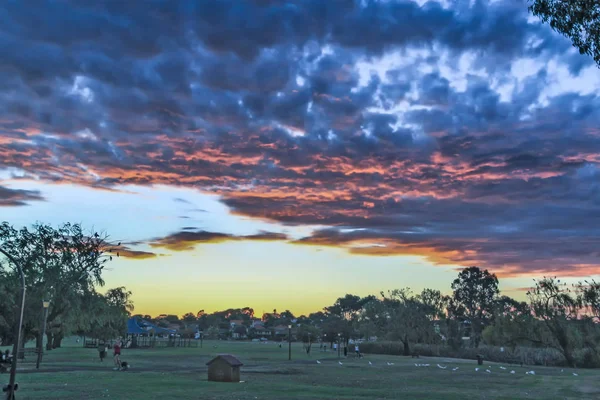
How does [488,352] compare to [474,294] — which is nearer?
[488,352]

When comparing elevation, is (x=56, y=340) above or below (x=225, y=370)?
below

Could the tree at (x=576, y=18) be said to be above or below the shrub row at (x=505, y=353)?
above

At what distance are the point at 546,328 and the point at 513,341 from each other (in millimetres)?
4595

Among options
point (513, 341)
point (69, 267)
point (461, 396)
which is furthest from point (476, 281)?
point (461, 396)

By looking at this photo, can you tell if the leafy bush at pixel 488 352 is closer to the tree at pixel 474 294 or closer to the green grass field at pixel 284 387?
the green grass field at pixel 284 387

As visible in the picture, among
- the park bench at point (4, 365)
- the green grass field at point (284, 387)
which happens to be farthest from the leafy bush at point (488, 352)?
the park bench at point (4, 365)

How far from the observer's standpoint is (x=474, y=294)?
144 m

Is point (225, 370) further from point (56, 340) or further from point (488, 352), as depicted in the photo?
point (56, 340)

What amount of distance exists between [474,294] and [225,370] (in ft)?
408

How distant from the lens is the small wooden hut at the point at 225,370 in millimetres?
30469

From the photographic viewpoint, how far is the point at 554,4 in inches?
837

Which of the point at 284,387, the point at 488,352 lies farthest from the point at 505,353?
the point at 284,387

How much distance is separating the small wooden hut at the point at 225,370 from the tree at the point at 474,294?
120441 mm

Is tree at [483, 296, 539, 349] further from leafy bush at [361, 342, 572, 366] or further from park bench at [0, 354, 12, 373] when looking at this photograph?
park bench at [0, 354, 12, 373]
